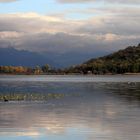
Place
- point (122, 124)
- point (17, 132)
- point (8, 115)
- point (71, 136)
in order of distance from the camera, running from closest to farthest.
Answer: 1. point (71, 136)
2. point (17, 132)
3. point (122, 124)
4. point (8, 115)

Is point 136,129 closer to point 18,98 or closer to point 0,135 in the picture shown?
point 0,135

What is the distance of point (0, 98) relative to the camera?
71.6 metres

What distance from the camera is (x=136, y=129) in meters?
36.3

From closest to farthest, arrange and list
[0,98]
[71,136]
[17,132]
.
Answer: [71,136], [17,132], [0,98]

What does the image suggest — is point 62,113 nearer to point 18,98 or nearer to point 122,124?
point 122,124

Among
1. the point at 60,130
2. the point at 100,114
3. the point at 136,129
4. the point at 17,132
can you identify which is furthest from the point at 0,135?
the point at 100,114

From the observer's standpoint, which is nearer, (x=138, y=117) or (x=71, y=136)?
(x=71, y=136)

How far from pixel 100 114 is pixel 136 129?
40.2 feet

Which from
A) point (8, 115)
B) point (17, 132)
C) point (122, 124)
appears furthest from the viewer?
point (8, 115)

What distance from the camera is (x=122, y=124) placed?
39594mm

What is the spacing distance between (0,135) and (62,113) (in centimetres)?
1555

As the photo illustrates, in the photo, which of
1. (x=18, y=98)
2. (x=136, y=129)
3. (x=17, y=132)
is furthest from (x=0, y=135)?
(x=18, y=98)

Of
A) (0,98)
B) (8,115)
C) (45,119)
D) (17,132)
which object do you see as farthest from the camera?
(0,98)

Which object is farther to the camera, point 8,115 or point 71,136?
point 8,115
